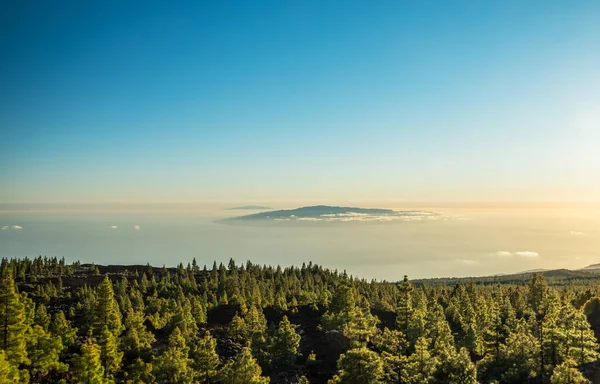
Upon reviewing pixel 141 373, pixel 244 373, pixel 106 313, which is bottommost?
pixel 141 373

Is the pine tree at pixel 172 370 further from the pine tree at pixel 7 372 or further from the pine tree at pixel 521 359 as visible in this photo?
the pine tree at pixel 521 359

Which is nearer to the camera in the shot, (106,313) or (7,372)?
(7,372)

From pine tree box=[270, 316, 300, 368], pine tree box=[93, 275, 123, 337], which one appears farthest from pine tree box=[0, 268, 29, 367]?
pine tree box=[270, 316, 300, 368]

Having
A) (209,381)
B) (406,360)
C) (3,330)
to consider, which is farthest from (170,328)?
(406,360)

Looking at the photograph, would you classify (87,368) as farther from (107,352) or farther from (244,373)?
(244,373)

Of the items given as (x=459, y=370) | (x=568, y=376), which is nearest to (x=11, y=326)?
(x=459, y=370)

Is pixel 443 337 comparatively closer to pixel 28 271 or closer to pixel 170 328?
pixel 170 328
